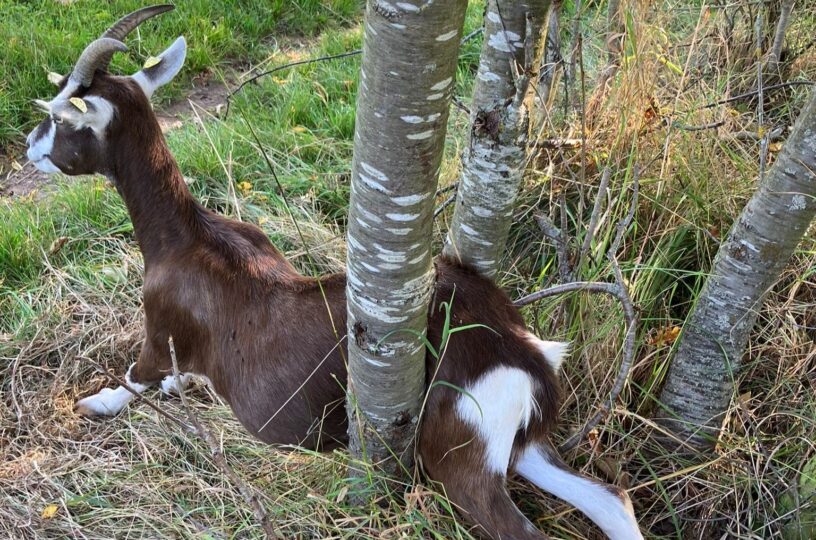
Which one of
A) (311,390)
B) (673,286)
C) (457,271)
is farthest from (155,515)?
(673,286)

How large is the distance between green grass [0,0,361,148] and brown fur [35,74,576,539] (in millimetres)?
2384

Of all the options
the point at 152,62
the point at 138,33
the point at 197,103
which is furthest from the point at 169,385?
the point at 138,33

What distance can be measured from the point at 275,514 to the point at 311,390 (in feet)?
1.29

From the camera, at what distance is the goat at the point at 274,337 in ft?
6.72

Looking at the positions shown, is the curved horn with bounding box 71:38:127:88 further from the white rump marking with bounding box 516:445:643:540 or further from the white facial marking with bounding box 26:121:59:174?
the white rump marking with bounding box 516:445:643:540

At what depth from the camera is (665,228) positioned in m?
2.80

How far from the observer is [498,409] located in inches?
80.0

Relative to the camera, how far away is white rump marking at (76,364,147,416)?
2.90 metres

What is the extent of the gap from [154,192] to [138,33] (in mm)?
2798

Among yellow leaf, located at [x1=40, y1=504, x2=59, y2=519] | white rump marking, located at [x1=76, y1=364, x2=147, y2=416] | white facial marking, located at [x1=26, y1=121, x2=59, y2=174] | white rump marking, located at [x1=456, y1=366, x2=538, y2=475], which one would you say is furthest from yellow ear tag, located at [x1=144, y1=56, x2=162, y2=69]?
white rump marking, located at [x1=456, y1=366, x2=538, y2=475]

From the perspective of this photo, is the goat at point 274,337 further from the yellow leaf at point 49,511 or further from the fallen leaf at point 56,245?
the fallen leaf at point 56,245

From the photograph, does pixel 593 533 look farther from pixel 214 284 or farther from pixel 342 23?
pixel 342 23

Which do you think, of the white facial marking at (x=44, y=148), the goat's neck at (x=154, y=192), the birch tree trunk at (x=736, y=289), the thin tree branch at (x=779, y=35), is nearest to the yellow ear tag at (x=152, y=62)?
the goat's neck at (x=154, y=192)

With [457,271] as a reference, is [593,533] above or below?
below
